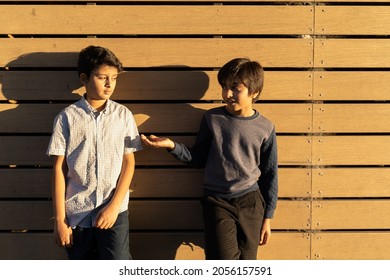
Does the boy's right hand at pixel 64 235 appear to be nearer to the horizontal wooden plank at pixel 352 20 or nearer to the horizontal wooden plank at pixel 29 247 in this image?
the horizontal wooden plank at pixel 29 247

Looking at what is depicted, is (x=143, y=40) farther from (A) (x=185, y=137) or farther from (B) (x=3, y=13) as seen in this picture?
(B) (x=3, y=13)

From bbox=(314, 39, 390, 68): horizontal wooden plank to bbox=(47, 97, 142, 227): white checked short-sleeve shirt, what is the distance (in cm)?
177

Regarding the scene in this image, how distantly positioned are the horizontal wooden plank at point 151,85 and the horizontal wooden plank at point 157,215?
2.87 feet

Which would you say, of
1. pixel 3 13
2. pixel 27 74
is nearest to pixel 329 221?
pixel 27 74

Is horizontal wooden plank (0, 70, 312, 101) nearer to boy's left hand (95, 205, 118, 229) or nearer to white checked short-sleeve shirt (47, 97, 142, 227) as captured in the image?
white checked short-sleeve shirt (47, 97, 142, 227)

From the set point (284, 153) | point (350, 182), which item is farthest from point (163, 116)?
point (350, 182)

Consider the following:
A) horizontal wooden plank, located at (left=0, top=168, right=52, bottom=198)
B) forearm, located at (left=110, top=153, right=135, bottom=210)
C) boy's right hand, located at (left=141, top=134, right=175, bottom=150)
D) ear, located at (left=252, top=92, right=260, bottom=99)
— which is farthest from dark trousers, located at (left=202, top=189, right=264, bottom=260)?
horizontal wooden plank, located at (left=0, top=168, right=52, bottom=198)

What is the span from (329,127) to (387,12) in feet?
3.46

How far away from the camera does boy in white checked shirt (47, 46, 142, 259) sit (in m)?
2.98

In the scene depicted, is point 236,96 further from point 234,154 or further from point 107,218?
point 107,218

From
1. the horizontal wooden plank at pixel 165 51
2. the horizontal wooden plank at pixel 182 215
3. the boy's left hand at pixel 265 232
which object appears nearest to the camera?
the boy's left hand at pixel 265 232

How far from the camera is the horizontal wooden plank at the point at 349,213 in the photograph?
350 centimetres

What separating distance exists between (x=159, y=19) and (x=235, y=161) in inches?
51.8

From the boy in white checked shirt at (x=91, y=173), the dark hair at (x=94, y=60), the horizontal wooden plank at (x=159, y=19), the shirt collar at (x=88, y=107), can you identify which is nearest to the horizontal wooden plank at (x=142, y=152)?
the boy in white checked shirt at (x=91, y=173)
